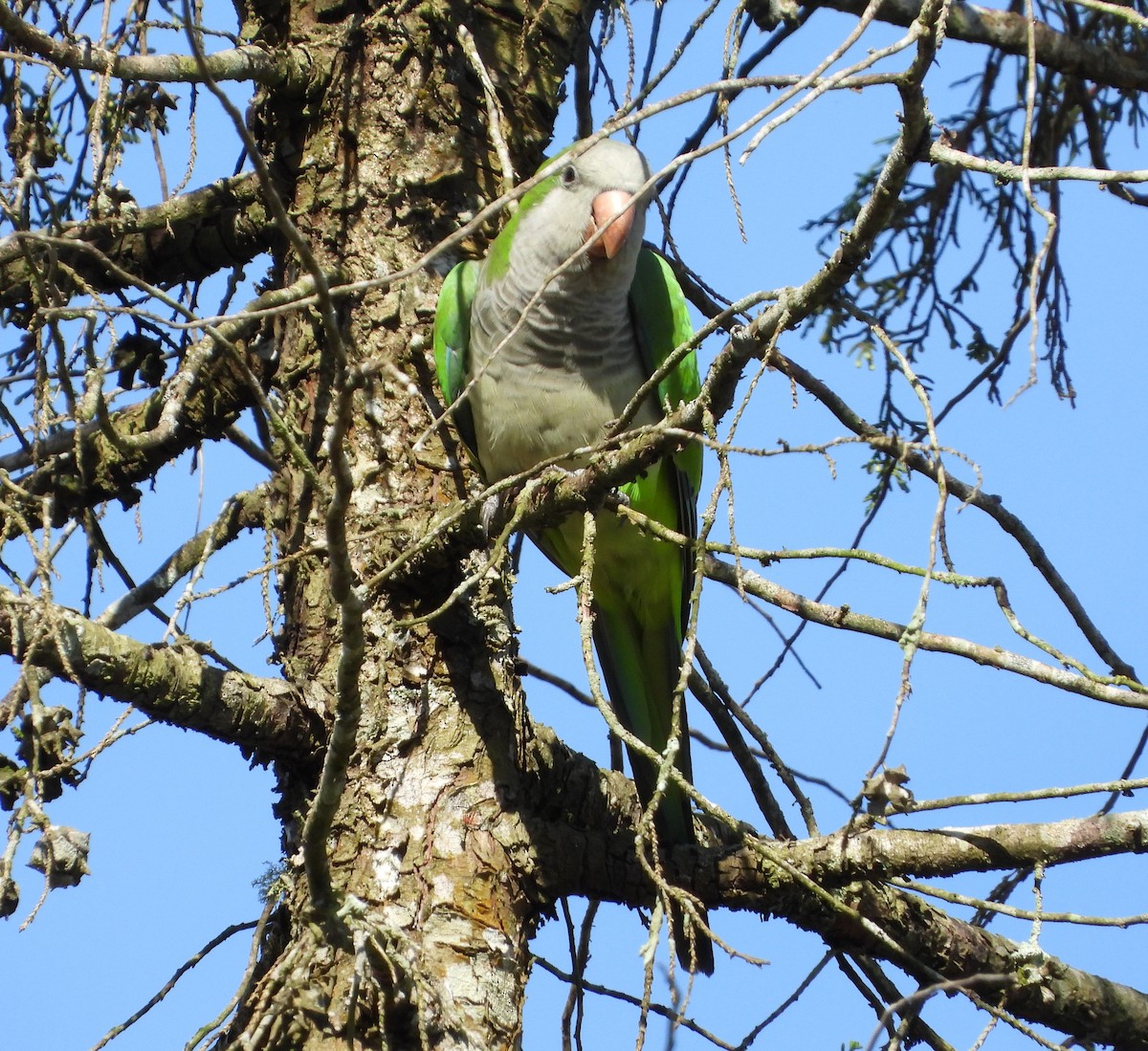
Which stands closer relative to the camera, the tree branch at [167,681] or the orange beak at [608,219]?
the tree branch at [167,681]

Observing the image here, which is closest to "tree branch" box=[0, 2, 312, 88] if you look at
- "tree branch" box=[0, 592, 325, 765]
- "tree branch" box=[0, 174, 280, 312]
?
"tree branch" box=[0, 174, 280, 312]

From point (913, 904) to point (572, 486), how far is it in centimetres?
131

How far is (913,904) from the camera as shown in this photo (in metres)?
Answer: 2.71

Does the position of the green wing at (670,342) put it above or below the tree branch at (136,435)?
above

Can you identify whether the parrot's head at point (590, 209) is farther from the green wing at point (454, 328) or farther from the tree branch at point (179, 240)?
the tree branch at point (179, 240)

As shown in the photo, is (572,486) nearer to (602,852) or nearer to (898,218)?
(602,852)

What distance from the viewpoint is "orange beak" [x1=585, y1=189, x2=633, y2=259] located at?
3.20 metres

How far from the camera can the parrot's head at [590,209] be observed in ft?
10.8

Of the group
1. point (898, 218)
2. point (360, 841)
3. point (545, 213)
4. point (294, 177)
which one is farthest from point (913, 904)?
point (898, 218)

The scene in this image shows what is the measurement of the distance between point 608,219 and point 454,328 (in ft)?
1.67

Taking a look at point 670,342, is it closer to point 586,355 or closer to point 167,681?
point 586,355

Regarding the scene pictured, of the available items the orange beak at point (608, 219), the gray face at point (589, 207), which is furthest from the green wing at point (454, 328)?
the orange beak at point (608, 219)

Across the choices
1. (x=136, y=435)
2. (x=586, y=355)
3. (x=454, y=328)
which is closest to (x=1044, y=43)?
(x=586, y=355)

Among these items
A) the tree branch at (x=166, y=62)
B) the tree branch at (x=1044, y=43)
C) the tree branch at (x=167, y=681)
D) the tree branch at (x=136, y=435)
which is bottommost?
the tree branch at (x=167, y=681)
